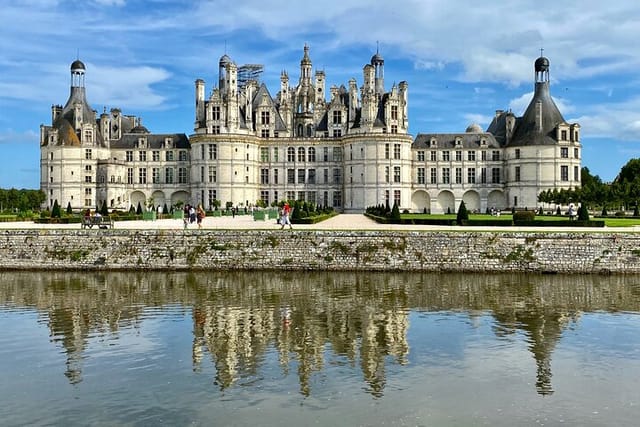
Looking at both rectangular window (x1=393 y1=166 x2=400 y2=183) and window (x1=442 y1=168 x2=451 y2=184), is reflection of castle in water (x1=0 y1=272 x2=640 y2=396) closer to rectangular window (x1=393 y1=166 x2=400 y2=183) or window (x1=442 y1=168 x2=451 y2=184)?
rectangular window (x1=393 y1=166 x2=400 y2=183)

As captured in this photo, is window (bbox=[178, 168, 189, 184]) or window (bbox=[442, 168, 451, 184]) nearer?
window (bbox=[442, 168, 451, 184])

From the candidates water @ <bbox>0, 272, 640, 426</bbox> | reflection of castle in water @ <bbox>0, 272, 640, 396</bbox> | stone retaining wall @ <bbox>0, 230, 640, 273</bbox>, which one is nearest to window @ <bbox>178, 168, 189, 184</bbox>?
stone retaining wall @ <bbox>0, 230, 640, 273</bbox>

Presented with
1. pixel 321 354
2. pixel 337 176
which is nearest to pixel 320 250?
pixel 321 354

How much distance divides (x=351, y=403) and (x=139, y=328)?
8352mm

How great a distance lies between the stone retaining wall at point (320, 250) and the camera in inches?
1152

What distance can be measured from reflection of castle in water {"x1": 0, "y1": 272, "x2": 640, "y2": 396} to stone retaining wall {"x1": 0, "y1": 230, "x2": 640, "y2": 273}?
118 centimetres

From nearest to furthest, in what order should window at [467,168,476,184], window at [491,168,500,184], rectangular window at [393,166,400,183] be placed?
1. rectangular window at [393,166,400,183]
2. window at [491,168,500,184]
3. window at [467,168,476,184]

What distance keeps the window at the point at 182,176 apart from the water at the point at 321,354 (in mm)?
48700

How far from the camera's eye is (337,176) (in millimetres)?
73188

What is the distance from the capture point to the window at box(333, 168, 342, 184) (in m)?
73.1

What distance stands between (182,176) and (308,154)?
46.1 ft

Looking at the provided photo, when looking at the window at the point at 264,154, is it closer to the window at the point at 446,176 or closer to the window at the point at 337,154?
the window at the point at 337,154

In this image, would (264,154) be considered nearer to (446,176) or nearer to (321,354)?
(446,176)

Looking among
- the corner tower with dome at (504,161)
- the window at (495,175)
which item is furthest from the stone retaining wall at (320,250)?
the window at (495,175)
